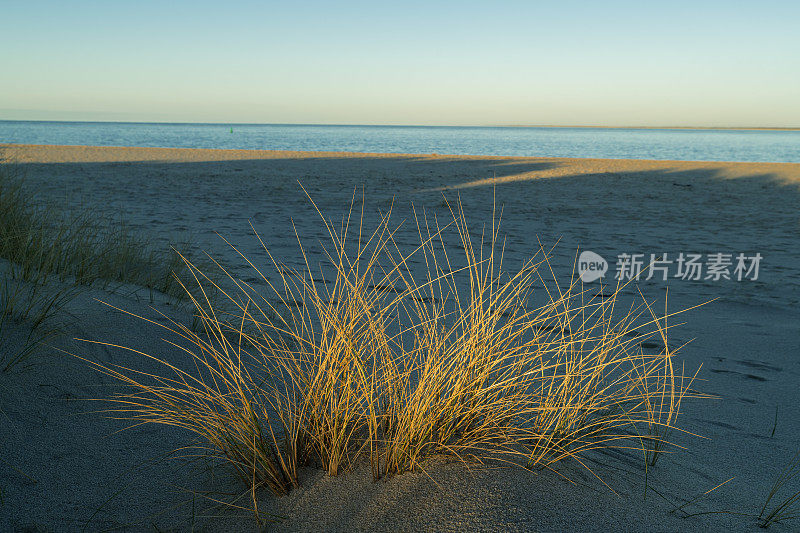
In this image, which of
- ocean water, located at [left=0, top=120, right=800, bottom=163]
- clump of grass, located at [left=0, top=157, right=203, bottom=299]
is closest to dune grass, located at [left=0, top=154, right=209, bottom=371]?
clump of grass, located at [left=0, top=157, right=203, bottom=299]

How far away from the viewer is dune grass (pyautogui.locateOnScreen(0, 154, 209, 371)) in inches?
89.4

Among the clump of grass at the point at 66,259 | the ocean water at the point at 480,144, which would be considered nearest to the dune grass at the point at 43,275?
the clump of grass at the point at 66,259

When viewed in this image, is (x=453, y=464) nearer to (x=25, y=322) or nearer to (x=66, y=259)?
(x=25, y=322)

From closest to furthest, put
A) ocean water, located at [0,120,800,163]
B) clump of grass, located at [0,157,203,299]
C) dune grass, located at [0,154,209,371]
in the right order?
1. dune grass, located at [0,154,209,371]
2. clump of grass, located at [0,157,203,299]
3. ocean water, located at [0,120,800,163]

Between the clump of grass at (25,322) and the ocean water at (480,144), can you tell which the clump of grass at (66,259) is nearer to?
the clump of grass at (25,322)

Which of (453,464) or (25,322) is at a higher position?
(25,322)

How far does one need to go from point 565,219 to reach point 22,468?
26.0 ft

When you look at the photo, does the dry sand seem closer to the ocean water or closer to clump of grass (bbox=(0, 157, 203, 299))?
clump of grass (bbox=(0, 157, 203, 299))

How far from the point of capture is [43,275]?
2.89m

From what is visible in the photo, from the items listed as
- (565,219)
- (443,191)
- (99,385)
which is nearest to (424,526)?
(99,385)

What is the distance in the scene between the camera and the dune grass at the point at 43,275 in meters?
2.27

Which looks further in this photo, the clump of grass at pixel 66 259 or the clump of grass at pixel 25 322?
the clump of grass at pixel 66 259

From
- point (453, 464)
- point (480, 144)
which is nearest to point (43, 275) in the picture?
point (453, 464)

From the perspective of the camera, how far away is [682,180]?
13.4 m
